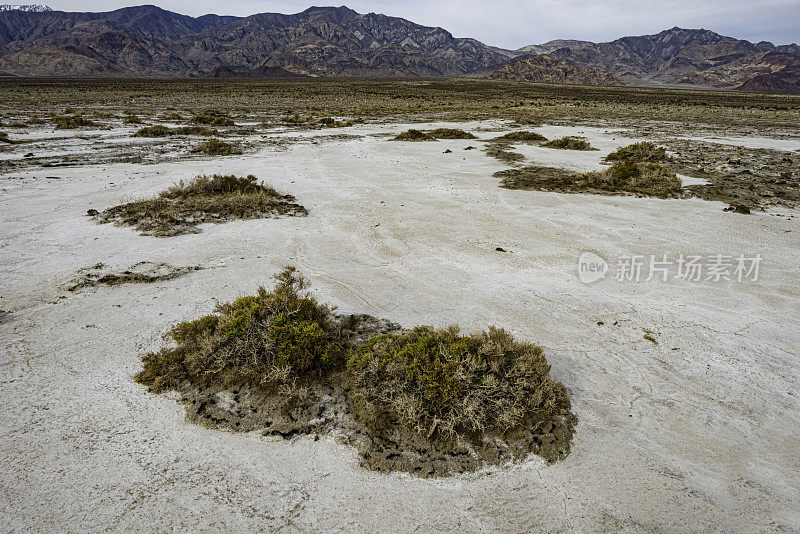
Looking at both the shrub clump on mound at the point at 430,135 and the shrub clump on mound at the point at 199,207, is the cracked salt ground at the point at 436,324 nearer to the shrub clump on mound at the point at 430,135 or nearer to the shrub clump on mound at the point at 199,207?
the shrub clump on mound at the point at 199,207

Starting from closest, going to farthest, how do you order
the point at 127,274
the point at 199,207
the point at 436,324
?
the point at 436,324
the point at 127,274
the point at 199,207

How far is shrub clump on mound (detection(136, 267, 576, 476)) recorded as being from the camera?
383 centimetres

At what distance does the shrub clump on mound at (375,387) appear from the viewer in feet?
12.6

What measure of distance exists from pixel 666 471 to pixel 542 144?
22.5 m

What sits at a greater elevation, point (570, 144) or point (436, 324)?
point (570, 144)

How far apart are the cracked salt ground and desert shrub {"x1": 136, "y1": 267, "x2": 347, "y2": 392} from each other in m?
0.37

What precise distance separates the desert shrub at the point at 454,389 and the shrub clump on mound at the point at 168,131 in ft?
84.8

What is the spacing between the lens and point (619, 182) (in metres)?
14.0

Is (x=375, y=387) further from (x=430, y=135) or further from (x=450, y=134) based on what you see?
(x=450, y=134)

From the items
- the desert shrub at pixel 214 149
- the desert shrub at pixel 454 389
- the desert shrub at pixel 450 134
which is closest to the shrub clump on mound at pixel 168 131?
the desert shrub at pixel 214 149

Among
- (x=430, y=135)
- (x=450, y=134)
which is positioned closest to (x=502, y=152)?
(x=450, y=134)

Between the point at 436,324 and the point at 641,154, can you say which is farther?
the point at 641,154

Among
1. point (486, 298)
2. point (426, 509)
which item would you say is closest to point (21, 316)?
point (426, 509)

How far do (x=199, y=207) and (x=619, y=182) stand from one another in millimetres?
13576
